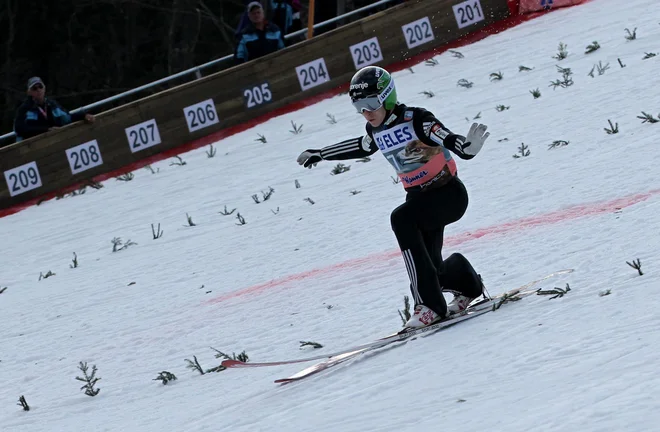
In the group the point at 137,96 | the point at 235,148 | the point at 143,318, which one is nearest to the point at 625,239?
the point at 143,318

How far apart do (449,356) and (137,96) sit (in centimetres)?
2169

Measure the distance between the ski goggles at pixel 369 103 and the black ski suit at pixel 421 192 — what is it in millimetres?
105

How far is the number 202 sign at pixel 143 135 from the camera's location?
50.2ft

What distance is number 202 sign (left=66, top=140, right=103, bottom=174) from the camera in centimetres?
1505

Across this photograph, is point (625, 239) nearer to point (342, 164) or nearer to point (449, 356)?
point (449, 356)

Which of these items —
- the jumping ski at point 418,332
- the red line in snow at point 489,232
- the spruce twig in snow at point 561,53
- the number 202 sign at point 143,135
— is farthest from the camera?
the number 202 sign at point 143,135

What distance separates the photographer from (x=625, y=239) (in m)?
7.01

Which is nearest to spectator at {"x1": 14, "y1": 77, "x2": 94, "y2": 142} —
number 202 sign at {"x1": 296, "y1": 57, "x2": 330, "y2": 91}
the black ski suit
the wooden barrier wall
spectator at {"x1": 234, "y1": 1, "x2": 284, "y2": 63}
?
the wooden barrier wall

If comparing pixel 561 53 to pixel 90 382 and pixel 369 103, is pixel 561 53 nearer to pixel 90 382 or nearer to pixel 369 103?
pixel 369 103

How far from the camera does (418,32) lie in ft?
54.0

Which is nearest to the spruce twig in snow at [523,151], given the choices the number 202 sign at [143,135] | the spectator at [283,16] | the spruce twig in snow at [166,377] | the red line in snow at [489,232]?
the red line in snow at [489,232]

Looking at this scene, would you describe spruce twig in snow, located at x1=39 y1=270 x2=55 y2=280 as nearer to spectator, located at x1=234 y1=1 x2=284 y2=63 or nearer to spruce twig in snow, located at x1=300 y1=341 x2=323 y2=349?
spruce twig in snow, located at x1=300 y1=341 x2=323 y2=349

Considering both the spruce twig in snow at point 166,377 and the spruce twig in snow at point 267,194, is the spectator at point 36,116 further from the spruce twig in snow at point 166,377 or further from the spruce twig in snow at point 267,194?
the spruce twig in snow at point 166,377

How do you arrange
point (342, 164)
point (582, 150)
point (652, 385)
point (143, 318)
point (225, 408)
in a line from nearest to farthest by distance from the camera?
point (652, 385) < point (225, 408) < point (143, 318) < point (582, 150) < point (342, 164)
